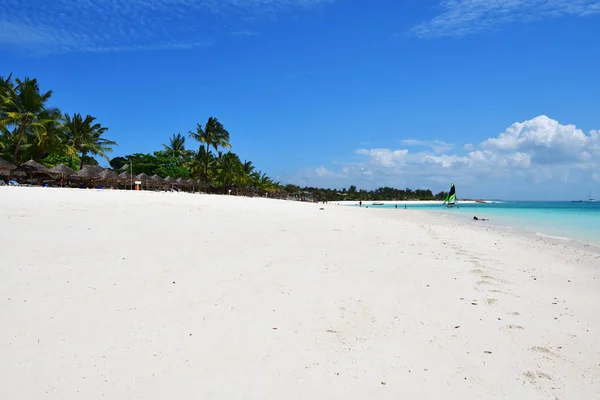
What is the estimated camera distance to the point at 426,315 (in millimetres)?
4945

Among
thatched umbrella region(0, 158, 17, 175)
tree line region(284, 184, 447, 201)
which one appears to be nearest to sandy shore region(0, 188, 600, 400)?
thatched umbrella region(0, 158, 17, 175)

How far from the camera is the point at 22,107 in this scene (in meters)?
35.7

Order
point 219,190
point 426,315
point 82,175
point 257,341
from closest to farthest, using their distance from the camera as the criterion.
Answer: point 257,341, point 426,315, point 82,175, point 219,190

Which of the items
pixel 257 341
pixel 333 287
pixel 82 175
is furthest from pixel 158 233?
pixel 82 175

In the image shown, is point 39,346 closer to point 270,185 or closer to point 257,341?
point 257,341

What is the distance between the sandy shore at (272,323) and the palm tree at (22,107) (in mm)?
33226

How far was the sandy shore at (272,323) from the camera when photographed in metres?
3.24

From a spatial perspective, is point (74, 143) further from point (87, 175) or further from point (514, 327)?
point (514, 327)

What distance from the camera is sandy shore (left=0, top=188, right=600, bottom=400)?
3.24 m

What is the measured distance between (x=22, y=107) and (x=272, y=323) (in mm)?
42856

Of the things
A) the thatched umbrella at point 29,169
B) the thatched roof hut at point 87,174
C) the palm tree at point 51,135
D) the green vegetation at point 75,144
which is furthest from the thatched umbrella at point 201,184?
the thatched umbrella at point 29,169

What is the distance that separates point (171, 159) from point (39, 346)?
60.0 meters

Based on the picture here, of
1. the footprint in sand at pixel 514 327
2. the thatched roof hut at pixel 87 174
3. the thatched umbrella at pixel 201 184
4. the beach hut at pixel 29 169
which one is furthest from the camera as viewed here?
the thatched umbrella at pixel 201 184

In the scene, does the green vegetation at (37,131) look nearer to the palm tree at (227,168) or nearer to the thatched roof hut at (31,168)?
the thatched roof hut at (31,168)
